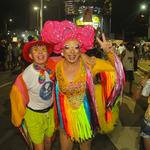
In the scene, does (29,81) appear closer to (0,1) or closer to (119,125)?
(119,125)

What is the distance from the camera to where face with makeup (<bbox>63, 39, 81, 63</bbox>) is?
14.5 feet

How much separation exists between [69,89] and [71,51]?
45 cm

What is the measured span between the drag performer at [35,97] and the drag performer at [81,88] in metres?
0.16

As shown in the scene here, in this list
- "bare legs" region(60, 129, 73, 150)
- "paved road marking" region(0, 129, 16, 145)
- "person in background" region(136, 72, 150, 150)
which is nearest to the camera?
"person in background" region(136, 72, 150, 150)

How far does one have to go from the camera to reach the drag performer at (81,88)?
443 centimetres

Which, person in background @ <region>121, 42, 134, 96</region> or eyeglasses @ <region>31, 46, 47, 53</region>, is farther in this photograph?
person in background @ <region>121, 42, 134, 96</region>

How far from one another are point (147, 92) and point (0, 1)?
48335mm

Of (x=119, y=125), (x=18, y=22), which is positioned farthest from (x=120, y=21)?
(x=119, y=125)

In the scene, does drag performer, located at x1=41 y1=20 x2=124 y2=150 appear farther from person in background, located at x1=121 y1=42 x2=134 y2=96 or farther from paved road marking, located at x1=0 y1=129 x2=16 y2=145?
person in background, located at x1=121 y1=42 x2=134 y2=96

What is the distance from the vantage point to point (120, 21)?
88250mm

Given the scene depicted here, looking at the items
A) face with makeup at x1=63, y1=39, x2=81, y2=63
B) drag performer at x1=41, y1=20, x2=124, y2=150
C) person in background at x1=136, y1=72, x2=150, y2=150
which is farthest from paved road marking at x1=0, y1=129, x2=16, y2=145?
person in background at x1=136, y1=72, x2=150, y2=150

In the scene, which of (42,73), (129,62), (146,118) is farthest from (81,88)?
(129,62)

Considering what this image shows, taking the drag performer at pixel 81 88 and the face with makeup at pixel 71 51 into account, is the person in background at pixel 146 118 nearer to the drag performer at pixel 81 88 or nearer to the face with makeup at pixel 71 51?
the drag performer at pixel 81 88

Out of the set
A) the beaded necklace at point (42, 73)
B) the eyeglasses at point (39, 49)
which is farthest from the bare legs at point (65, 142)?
the eyeglasses at point (39, 49)
